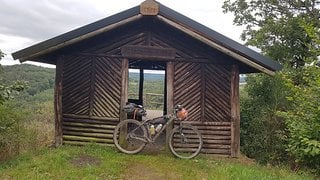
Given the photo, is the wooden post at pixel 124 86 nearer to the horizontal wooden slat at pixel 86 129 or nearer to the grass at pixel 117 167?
the horizontal wooden slat at pixel 86 129

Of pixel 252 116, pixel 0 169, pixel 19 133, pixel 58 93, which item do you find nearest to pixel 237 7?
pixel 252 116

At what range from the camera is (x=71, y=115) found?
9.78 m

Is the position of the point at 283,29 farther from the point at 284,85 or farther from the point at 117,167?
the point at 117,167

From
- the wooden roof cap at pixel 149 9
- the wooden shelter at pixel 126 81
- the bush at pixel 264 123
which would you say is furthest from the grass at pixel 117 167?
the wooden roof cap at pixel 149 9

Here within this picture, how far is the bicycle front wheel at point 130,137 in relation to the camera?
9.04 meters

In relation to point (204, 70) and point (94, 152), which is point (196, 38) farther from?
point (94, 152)

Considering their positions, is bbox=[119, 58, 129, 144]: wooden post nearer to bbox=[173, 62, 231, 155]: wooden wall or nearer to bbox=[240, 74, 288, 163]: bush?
bbox=[173, 62, 231, 155]: wooden wall

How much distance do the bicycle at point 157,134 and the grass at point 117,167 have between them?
32 cm

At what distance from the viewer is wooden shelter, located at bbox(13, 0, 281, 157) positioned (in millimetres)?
9602

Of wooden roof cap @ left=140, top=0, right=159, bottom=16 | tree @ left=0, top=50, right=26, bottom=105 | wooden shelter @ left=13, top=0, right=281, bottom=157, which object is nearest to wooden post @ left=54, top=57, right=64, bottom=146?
wooden shelter @ left=13, top=0, right=281, bottom=157

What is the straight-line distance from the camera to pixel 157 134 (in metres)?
9.11

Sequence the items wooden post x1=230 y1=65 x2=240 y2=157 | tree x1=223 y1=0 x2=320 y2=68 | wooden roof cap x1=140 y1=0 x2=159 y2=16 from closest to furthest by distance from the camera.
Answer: wooden roof cap x1=140 y1=0 x2=159 y2=16 < wooden post x1=230 y1=65 x2=240 y2=157 < tree x1=223 y1=0 x2=320 y2=68

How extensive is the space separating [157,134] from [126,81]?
1634mm

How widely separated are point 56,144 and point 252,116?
612 cm
